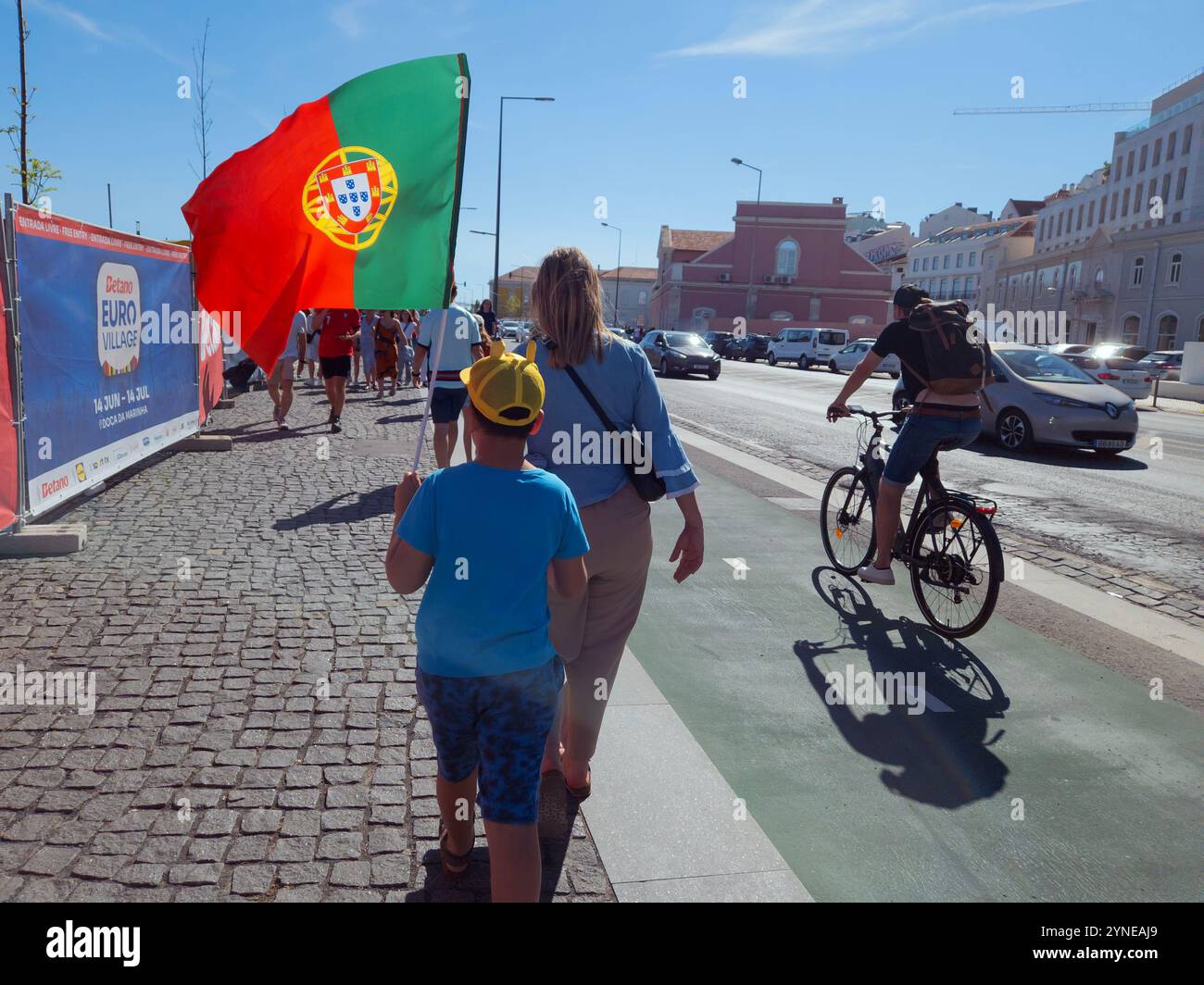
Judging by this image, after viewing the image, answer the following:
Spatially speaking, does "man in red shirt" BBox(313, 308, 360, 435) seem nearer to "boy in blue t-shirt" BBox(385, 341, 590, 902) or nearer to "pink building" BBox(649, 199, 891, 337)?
"boy in blue t-shirt" BBox(385, 341, 590, 902)

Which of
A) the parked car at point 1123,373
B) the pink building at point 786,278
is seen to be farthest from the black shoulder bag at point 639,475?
the pink building at point 786,278

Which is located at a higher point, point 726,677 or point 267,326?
point 267,326

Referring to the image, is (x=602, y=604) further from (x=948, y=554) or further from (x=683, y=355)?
(x=683, y=355)

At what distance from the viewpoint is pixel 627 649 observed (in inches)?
188

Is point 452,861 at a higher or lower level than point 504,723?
lower

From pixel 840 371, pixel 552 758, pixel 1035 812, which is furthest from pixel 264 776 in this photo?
pixel 840 371

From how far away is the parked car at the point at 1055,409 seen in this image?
12555 mm

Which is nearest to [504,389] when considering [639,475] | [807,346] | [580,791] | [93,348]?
[639,475]

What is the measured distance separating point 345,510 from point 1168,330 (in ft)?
191

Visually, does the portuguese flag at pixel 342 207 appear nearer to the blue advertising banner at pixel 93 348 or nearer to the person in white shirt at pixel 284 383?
the blue advertising banner at pixel 93 348

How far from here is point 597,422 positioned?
295 centimetres

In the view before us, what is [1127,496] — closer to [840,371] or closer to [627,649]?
[627,649]

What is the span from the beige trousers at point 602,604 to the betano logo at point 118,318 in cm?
646
